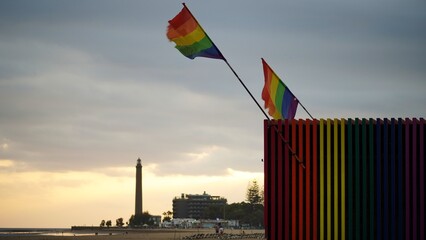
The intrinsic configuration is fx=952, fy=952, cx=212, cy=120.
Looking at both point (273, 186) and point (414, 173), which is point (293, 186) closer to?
point (273, 186)

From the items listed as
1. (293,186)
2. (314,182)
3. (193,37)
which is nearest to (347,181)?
(314,182)

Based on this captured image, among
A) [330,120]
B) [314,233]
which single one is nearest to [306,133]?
[330,120]

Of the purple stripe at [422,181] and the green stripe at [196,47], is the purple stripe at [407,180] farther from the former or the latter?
the green stripe at [196,47]

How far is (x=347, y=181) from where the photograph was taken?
97.5 ft

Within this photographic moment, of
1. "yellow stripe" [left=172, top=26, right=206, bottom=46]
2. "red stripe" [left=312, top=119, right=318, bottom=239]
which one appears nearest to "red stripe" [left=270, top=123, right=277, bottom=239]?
"red stripe" [left=312, top=119, right=318, bottom=239]

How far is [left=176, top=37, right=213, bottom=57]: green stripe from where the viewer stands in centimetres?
3023

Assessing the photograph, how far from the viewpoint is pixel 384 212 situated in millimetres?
29484

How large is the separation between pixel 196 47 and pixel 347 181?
6.36 metres

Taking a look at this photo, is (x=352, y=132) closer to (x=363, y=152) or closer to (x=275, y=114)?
(x=363, y=152)

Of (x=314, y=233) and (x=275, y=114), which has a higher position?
(x=275, y=114)

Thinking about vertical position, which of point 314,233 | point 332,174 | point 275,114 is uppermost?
point 275,114

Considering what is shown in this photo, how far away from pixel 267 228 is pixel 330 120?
3.91 m

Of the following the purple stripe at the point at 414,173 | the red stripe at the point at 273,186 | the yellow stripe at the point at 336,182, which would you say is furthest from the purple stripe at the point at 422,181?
the red stripe at the point at 273,186

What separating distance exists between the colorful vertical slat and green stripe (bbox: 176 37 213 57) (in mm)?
3184
